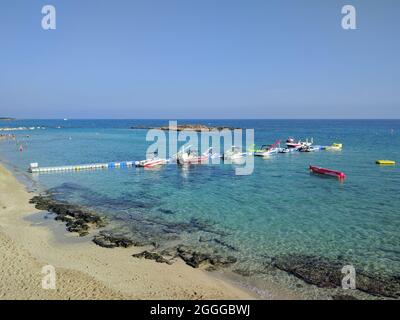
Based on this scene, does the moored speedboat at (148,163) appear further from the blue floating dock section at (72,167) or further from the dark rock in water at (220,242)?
the dark rock in water at (220,242)

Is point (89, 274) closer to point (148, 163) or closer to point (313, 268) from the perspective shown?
point (313, 268)

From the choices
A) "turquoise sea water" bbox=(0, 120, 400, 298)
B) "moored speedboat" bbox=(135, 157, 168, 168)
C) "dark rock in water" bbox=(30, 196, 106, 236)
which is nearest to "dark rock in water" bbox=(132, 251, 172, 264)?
"turquoise sea water" bbox=(0, 120, 400, 298)

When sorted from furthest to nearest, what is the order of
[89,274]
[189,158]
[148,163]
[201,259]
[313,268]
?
[189,158] → [148,163] → [201,259] → [313,268] → [89,274]

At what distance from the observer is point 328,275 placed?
45.0ft

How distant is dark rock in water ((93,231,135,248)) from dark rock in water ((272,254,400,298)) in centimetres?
690

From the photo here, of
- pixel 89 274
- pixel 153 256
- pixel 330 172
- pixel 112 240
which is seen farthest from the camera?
pixel 330 172

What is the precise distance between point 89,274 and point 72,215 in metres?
9.14

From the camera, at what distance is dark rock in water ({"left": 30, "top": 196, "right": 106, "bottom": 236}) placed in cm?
1960

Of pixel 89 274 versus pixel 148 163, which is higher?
A: pixel 148 163

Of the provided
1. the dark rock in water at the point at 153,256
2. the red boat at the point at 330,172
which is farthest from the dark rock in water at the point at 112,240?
the red boat at the point at 330,172

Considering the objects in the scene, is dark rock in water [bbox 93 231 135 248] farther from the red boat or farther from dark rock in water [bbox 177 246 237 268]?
the red boat

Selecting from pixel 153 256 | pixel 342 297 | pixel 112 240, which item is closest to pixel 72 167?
pixel 112 240
